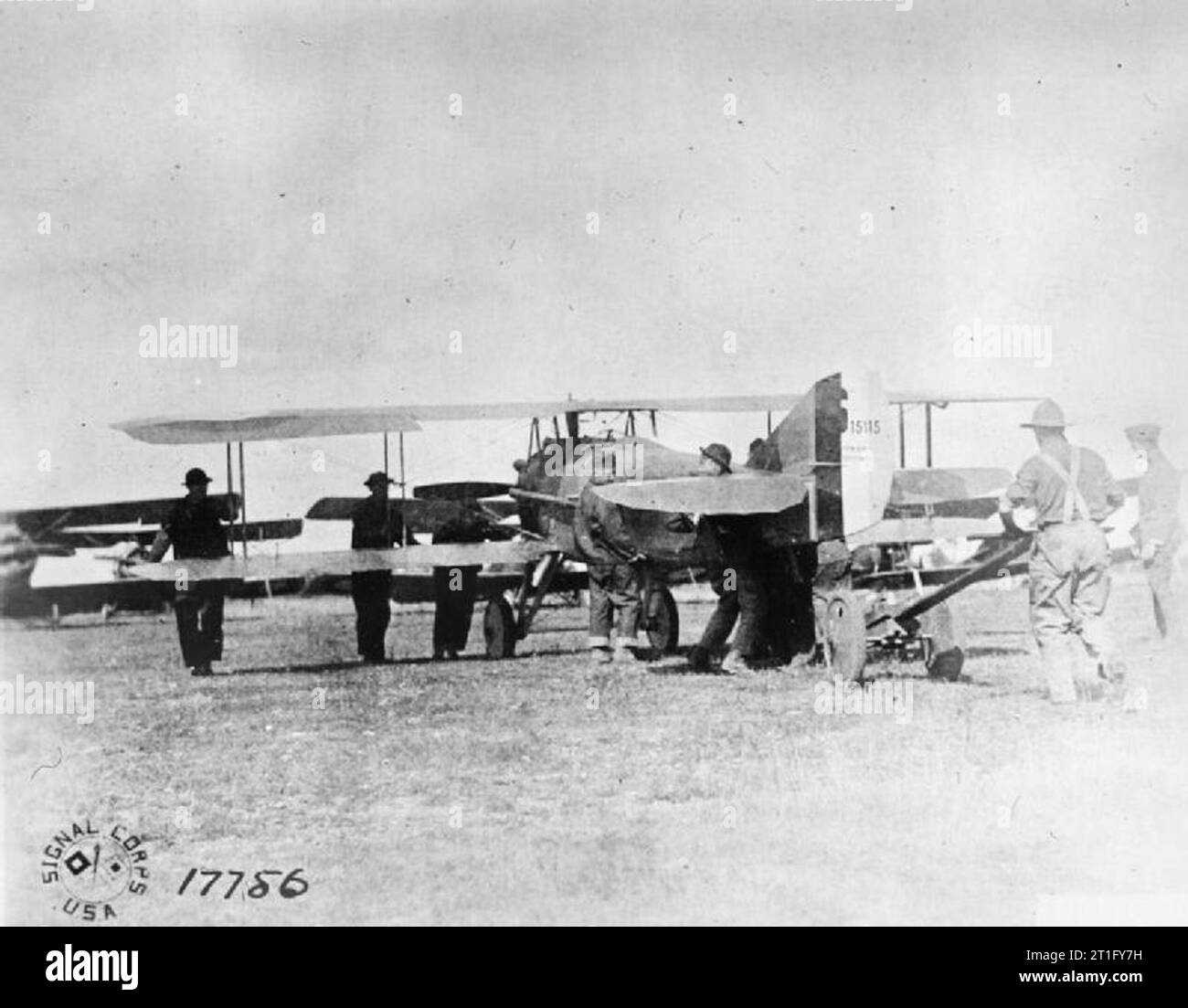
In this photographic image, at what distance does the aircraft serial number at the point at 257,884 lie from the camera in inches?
259

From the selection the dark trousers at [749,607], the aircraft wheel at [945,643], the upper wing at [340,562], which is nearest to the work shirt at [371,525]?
the upper wing at [340,562]

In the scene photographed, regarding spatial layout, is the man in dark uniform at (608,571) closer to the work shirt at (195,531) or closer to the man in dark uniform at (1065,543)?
the work shirt at (195,531)

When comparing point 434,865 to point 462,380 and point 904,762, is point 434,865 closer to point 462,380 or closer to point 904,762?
point 904,762

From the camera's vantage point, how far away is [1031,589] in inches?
366

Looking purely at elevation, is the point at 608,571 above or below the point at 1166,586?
above

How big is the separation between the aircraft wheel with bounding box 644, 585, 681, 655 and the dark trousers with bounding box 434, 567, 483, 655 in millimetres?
1833

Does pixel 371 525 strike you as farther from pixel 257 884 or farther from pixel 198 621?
pixel 257 884

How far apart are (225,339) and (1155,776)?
6.46 m

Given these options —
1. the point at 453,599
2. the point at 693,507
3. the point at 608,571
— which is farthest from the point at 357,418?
the point at 693,507

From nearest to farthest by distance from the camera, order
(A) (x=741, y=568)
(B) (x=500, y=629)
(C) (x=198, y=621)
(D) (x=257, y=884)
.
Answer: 1. (D) (x=257, y=884)
2. (A) (x=741, y=568)
3. (C) (x=198, y=621)
4. (B) (x=500, y=629)

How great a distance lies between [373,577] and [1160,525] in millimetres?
7386

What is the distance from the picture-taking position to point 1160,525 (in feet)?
39.2

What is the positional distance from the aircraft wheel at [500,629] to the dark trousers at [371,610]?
1247 millimetres

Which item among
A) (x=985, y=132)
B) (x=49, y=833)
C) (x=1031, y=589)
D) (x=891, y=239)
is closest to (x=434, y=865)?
(x=49, y=833)
